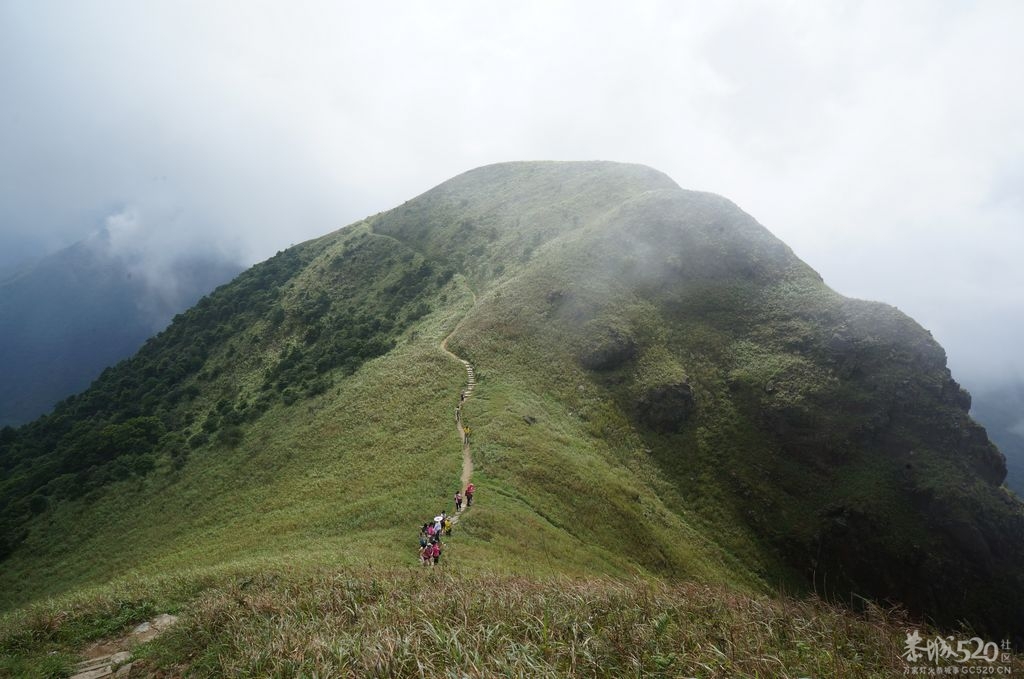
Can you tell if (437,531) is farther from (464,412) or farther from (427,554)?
(464,412)

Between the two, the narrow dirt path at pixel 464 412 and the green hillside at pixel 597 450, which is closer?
the green hillside at pixel 597 450

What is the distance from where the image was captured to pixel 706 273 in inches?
2218

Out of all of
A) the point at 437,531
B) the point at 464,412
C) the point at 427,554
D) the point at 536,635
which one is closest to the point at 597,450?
the point at 464,412

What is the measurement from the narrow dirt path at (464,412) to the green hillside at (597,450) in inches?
24.2

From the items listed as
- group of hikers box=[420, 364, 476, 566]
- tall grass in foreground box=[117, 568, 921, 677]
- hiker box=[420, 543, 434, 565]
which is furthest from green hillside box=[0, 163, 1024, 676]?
tall grass in foreground box=[117, 568, 921, 677]

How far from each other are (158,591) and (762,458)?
1688 inches

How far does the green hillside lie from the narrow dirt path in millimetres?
615

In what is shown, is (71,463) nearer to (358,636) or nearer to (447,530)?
A: (447,530)

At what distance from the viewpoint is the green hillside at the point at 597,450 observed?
1079 inches

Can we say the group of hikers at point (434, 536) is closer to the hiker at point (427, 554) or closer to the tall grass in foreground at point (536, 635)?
the hiker at point (427, 554)

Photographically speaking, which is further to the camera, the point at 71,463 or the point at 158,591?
the point at 71,463

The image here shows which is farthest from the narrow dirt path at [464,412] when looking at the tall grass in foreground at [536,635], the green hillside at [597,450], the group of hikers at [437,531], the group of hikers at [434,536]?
the tall grass in foreground at [536,635]

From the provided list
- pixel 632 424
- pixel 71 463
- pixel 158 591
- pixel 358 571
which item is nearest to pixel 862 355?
pixel 632 424

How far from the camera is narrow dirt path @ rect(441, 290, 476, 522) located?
28.6m
